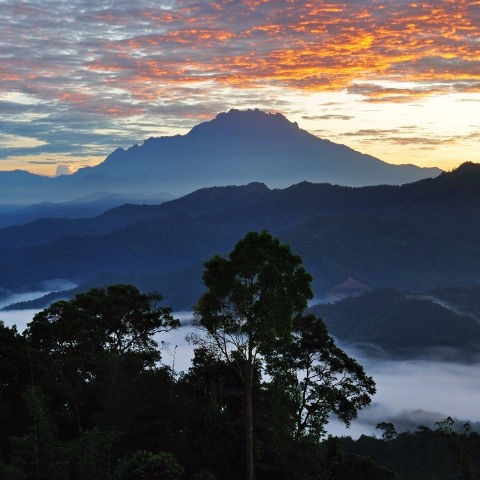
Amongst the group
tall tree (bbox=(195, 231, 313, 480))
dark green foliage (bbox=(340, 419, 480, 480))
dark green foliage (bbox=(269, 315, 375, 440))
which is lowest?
dark green foliage (bbox=(340, 419, 480, 480))

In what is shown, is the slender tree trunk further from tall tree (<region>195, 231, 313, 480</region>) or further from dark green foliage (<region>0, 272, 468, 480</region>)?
dark green foliage (<region>0, 272, 468, 480</region>)

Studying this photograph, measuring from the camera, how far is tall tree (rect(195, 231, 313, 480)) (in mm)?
29922

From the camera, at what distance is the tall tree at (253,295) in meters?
29.9

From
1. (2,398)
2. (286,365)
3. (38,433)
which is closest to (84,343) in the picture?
(2,398)

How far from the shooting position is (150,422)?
36.4 meters

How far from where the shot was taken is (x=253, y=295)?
3012 cm

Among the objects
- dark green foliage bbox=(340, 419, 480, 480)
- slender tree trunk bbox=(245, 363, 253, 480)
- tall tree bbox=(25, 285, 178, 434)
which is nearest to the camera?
slender tree trunk bbox=(245, 363, 253, 480)

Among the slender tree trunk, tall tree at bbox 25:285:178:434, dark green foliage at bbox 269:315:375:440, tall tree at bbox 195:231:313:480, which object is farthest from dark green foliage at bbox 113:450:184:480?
dark green foliage at bbox 269:315:375:440

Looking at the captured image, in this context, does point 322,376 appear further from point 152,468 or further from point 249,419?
point 152,468

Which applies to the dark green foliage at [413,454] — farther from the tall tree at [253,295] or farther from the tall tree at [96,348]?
the tall tree at [253,295]

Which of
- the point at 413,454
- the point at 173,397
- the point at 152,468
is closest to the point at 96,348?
the point at 173,397

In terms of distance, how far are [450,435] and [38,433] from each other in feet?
71.7

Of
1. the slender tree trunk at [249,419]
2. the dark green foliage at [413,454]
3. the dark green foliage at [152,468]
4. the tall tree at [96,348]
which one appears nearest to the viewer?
the dark green foliage at [152,468]

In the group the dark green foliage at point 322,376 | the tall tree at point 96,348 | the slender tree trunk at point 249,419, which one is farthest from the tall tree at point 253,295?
the dark green foliage at point 322,376
